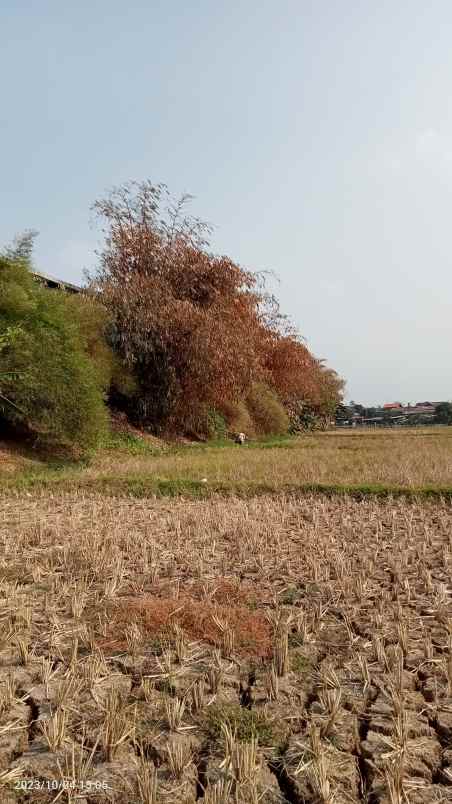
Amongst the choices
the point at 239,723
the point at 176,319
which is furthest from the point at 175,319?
the point at 239,723

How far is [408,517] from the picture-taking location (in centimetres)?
533

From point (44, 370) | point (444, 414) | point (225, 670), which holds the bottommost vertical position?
point (225, 670)

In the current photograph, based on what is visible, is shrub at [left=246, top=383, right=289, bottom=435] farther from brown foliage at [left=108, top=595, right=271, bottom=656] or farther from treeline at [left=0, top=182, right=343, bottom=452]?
brown foliage at [left=108, top=595, right=271, bottom=656]

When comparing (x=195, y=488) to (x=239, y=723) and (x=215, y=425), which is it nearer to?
(x=239, y=723)

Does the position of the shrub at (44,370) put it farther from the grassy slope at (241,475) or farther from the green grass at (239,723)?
the green grass at (239,723)

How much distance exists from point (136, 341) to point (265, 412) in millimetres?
9077

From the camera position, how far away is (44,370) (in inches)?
355

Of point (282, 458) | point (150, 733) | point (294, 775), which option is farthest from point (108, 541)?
point (282, 458)

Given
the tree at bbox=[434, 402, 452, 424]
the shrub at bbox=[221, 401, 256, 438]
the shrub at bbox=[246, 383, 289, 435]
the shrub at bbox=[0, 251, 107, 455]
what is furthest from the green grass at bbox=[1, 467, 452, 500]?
the tree at bbox=[434, 402, 452, 424]

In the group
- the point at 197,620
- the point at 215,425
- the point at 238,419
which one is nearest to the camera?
the point at 197,620

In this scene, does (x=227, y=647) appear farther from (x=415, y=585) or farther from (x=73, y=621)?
(x=415, y=585)

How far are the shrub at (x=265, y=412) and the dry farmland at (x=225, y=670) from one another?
56.5 feet
